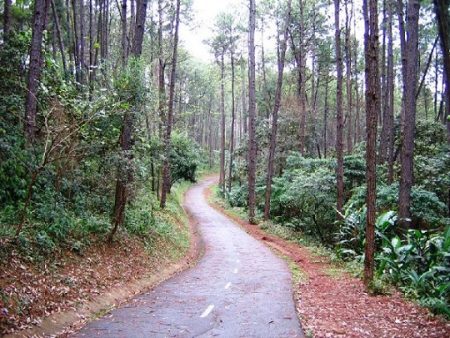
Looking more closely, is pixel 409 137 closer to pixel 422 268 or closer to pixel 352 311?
pixel 422 268

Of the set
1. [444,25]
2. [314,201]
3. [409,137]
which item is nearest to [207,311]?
[444,25]

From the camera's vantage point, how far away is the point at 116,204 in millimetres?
14250

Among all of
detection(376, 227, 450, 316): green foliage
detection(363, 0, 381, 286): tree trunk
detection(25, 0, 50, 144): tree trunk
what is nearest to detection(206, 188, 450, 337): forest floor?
detection(376, 227, 450, 316): green foliage

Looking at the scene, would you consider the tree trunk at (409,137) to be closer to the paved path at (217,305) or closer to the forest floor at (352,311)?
the forest floor at (352,311)

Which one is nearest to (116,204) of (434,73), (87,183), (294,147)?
(87,183)

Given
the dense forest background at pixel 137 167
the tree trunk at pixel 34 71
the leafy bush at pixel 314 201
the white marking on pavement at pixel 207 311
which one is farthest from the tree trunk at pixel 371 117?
the leafy bush at pixel 314 201

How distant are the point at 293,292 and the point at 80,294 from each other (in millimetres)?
4999

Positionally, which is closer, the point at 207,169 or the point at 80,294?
the point at 80,294

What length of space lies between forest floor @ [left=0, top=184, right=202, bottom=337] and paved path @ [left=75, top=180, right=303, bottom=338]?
510 millimetres

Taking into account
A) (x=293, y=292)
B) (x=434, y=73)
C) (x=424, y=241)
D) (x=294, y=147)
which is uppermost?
(x=434, y=73)

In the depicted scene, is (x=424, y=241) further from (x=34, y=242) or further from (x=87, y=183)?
(x=87, y=183)

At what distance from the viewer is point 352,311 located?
28.8 feet

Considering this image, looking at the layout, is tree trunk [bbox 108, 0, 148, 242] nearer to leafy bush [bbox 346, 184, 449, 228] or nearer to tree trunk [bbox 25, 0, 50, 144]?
tree trunk [bbox 25, 0, 50, 144]

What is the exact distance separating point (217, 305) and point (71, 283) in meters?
3.09
